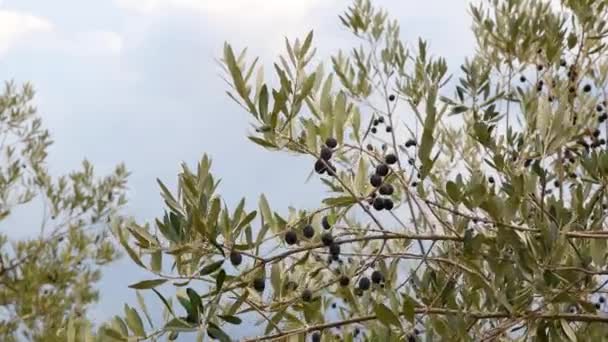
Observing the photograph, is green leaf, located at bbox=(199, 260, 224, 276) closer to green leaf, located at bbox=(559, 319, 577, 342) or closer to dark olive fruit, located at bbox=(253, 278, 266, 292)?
dark olive fruit, located at bbox=(253, 278, 266, 292)

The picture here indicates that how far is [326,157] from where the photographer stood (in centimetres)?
231

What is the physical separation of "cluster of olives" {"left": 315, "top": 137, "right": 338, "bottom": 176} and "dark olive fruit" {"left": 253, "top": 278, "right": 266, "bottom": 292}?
1.19 feet

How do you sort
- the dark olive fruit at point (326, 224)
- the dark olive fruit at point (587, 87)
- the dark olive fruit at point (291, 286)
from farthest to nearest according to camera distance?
1. the dark olive fruit at point (587, 87)
2. the dark olive fruit at point (291, 286)
3. the dark olive fruit at point (326, 224)

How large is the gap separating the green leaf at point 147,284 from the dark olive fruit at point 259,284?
0.28 meters

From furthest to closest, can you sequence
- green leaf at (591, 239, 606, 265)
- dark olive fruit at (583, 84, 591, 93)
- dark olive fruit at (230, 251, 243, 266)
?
dark olive fruit at (583, 84, 591, 93) < green leaf at (591, 239, 606, 265) < dark olive fruit at (230, 251, 243, 266)

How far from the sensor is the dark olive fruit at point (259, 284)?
7.72ft

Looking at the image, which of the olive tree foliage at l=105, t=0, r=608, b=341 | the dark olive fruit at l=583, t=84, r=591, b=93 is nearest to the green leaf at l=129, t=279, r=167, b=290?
the olive tree foliage at l=105, t=0, r=608, b=341

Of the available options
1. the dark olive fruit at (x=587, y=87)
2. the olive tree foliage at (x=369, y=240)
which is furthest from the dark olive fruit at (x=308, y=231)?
the dark olive fruit at (x=587, y=87)

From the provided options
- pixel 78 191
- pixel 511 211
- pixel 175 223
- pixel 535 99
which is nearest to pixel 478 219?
pixel 511 211

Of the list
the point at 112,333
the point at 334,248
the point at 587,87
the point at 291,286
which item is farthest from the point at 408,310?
the point at 587,87

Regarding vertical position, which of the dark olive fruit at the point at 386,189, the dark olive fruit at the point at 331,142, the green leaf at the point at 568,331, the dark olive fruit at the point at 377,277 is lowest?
the green leaf at the point at 568,331

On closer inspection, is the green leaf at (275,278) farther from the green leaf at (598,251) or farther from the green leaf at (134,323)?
the green leaf at (598,251)

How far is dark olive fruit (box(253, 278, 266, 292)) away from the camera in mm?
2352

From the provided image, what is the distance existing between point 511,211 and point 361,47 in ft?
8.11
